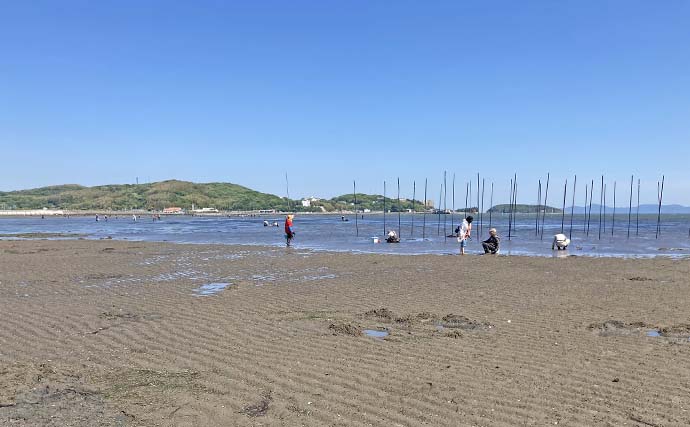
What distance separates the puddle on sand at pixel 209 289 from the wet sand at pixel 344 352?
0.06 meters

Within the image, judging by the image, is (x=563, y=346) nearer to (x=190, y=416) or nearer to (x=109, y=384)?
(x=190, y=416)

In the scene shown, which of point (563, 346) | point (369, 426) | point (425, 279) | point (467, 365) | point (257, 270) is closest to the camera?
point (369, 426)

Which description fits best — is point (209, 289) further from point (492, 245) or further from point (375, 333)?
point (492, 245)

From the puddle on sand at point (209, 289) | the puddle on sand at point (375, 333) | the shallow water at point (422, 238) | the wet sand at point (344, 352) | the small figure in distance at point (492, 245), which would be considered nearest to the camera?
the wet sand at point (344, 352)

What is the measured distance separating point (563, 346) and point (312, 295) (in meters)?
7.64

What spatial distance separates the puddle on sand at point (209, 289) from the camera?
15930 mm

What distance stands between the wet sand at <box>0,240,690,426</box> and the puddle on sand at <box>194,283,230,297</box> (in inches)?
2.4

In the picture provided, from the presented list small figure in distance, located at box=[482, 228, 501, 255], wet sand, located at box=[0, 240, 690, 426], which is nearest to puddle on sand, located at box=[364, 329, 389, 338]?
wet sand, located at box=[0, 240, 690, 426]

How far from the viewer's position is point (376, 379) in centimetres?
766

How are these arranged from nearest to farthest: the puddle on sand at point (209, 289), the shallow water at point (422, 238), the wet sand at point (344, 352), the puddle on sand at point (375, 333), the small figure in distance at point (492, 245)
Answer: the wet sand at point (344, 352), the puddle on sand at point (375, 333), the puddle on sand at point (209, 289), the small figure in distance at point (492, 245), the shallow water at point (422, 238)

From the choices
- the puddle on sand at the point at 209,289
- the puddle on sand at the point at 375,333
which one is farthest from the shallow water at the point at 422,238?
the puddle on sand at the point at 375,333

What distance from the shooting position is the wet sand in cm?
648

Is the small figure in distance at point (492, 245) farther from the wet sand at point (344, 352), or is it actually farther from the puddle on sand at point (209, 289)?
the puddle on sand at point (209, 289)

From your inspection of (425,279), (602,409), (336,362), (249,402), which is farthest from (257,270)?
(602,409)
